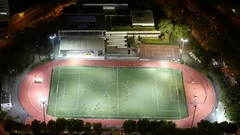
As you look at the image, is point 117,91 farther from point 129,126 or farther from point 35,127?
point 35,127

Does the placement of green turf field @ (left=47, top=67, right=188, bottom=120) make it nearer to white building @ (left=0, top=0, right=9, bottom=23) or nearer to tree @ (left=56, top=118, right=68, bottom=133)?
tree @ (left=56, top=118, right=68, bottom=133)

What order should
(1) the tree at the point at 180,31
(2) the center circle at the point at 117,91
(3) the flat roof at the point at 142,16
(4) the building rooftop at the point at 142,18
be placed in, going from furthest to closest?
(3) the flat roof at the point at 142,16, (4) the building rooftop at the point at 142,18, (1) the tree at the point at 180,31, (2) the center circle at the point at 117,91

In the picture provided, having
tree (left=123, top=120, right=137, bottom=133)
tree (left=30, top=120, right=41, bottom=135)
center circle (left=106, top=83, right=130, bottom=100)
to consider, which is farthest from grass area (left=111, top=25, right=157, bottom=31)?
tree (left=30, top=120, right=41, bottom=135)

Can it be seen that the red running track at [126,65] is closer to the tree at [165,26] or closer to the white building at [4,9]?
the tree at [165,26]

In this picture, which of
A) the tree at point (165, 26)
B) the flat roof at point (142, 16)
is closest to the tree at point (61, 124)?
the flat roof at point (142, 16)

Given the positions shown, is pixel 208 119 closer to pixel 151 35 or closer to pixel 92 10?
pixel 151 35

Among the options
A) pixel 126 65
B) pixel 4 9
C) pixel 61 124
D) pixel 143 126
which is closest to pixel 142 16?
pixel 126 65

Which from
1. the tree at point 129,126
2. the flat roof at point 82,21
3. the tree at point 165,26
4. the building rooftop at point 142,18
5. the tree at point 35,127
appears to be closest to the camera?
the tree at point 35,127
